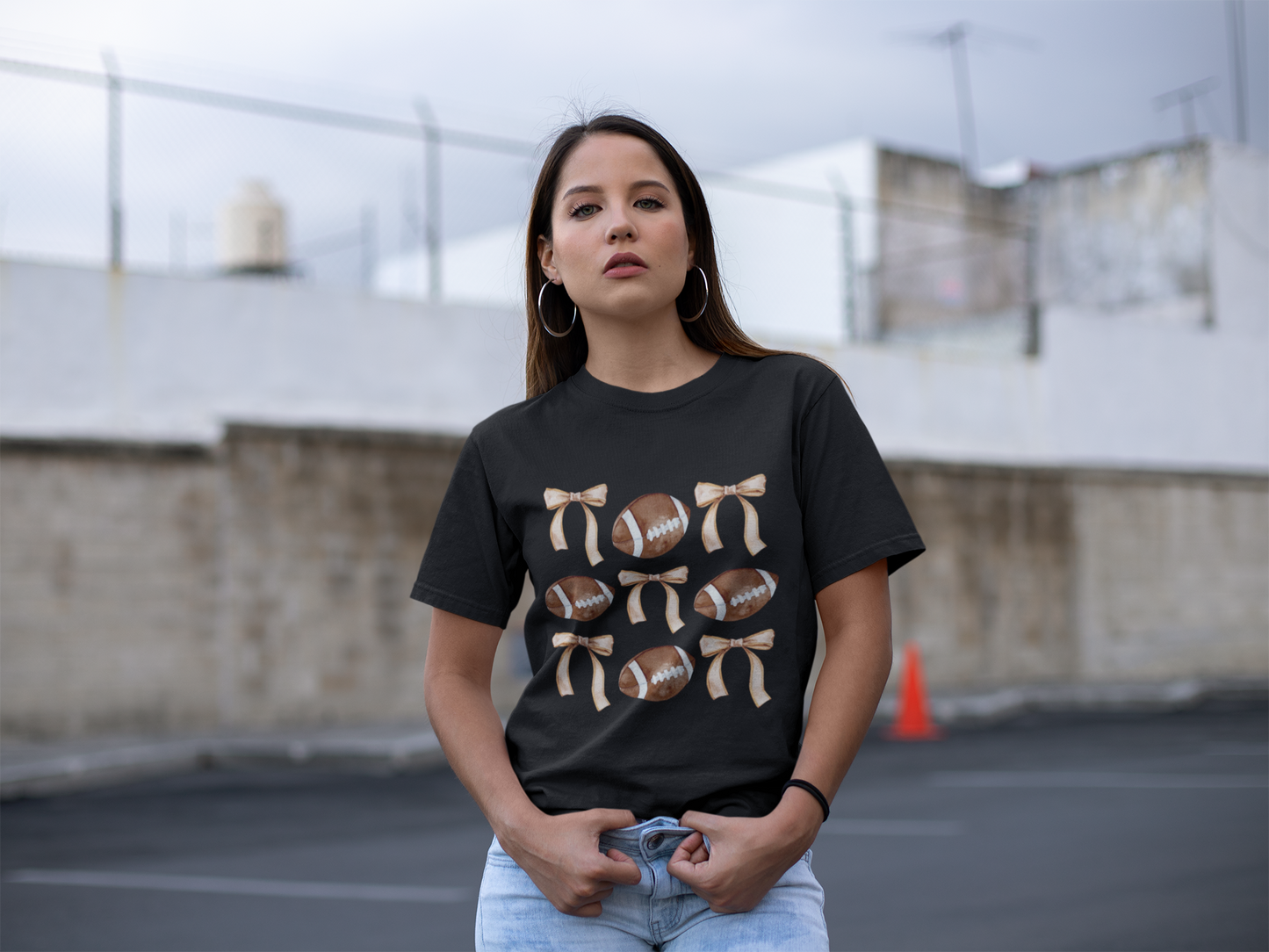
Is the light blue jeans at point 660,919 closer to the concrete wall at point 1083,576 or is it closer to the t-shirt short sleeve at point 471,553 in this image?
the t-shirt short sleeve at point 471,553

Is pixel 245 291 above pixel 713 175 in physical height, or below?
below

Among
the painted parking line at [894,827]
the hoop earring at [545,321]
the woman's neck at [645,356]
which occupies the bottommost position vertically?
the painted parking line at [894,827]

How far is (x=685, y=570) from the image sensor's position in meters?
1.91

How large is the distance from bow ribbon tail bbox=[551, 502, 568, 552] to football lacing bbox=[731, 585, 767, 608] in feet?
0.79

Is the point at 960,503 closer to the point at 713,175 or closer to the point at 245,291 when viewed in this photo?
the point at 713,175

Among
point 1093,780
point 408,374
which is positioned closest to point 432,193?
point 408,374

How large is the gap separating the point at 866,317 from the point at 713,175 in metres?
7.22

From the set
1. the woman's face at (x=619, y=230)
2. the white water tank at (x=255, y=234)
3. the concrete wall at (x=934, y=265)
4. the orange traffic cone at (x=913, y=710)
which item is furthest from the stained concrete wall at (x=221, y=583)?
the woman's face at (x=619, y=230)

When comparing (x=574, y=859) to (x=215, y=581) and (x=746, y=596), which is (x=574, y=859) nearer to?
(x=746, y=596)

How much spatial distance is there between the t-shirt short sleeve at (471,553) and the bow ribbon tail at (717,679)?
14.0 inches

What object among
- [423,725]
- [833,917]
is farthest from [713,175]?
[833,917]

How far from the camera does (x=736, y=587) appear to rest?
1.90 meters

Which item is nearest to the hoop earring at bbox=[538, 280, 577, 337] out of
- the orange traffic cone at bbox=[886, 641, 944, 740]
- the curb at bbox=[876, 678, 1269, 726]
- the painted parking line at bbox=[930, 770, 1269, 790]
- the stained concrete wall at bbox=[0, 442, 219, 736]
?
the painted parking line at bbox=[930, 770, 1269, 790]

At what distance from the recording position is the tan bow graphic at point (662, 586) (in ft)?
6.28
